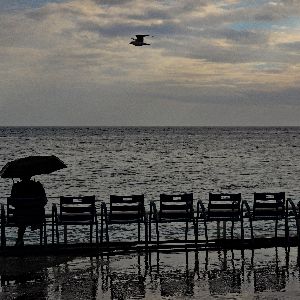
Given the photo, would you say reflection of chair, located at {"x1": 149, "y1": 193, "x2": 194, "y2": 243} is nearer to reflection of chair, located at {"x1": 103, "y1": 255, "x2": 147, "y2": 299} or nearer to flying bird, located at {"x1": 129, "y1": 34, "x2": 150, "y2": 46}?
reflection of chair, located at {"x1": 103, "y1": 255, "x2": 147, "y2": 299}

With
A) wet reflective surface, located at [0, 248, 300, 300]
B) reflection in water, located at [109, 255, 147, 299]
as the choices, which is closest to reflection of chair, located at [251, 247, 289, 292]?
wet reflective surface, located at [0, 248, 300, 300]

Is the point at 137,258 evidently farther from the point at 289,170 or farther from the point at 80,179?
the point at 289,170

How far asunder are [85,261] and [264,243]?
382 cm

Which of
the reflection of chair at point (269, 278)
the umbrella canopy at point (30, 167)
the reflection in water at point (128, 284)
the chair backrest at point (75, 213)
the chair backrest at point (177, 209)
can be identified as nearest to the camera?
the reflection in water at point (128, 284)

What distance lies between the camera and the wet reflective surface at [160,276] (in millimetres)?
10320

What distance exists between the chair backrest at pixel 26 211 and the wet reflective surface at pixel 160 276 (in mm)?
930

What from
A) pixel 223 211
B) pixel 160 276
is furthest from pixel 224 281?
pixel 223 211

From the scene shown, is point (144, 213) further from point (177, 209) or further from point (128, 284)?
point (128, 284)

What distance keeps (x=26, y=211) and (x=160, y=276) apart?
3.44 meters

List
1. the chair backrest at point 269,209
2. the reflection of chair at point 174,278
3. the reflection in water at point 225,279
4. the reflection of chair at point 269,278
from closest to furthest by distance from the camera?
the reflection of chair at point 174,278
the reflection in water at point 225,279
the reflection of chair at point 269,278
the chair backrest at point 269,209

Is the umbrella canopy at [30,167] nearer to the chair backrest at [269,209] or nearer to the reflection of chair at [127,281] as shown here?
the reflection of chair at [127,281]

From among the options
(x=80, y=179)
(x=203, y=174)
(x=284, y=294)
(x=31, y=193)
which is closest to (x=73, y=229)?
(x=31, y=193)

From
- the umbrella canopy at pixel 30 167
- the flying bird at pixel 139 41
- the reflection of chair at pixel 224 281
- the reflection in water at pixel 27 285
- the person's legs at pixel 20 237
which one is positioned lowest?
the reflection in water at pixel 27 285

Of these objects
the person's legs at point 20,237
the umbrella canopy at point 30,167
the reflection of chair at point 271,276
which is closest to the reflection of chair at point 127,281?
the reflection of chair at point 271,276
